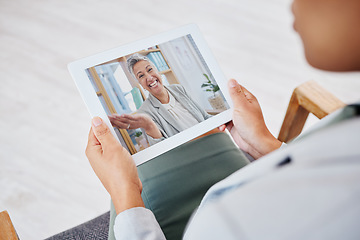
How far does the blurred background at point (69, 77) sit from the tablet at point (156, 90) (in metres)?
0.62

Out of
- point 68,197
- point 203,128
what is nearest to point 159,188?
point 203,128

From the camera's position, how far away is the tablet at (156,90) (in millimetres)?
710

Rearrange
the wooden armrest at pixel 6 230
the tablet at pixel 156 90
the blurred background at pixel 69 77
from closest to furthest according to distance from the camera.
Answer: the wooden armrest at pixel 6 230
the tablet at pixel 156 90
the blurred background at pixel 69 77

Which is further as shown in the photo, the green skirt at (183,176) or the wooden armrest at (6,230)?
the green skirt at (183,176)

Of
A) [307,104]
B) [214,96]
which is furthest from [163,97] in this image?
[307,104]

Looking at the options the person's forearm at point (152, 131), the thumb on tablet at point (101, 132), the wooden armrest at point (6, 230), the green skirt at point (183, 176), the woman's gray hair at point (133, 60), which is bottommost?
the green skirt at point (183, 176)

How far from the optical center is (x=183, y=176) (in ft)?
2.60

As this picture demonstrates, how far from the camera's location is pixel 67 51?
1.60 metres

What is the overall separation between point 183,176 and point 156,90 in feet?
0.78

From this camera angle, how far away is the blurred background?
1229 millimetres

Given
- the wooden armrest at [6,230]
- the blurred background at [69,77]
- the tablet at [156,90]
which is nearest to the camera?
the wooden armrest at [6,230]

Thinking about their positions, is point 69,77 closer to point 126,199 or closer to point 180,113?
point 180,113

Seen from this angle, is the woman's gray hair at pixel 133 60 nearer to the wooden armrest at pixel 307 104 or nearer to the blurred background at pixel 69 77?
the wooden armrest at pixel 307 104

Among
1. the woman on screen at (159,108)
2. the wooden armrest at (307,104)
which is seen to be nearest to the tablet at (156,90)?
the woman on screen at (159,108)
